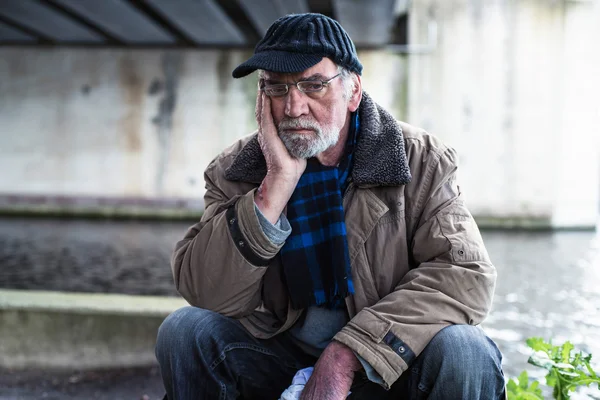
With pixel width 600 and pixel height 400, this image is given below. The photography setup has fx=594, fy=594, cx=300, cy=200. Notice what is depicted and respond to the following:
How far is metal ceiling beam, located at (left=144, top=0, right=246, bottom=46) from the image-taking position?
33.6ft

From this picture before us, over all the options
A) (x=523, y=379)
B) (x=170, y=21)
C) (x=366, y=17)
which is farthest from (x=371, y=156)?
(x=170, y=21)

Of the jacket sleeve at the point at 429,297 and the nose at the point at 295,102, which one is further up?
the nose at the point at 295,102

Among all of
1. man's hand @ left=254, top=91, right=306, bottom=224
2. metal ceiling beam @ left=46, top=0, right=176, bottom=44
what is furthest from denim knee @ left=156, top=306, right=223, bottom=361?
metal ceiling beam @ left=46, top=0, right=176, bottom=44

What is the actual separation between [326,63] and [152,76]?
42.8ft

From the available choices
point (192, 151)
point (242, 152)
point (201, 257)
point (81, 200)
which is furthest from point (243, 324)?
point (81, 200)

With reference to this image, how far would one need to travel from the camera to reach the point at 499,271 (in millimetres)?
7750

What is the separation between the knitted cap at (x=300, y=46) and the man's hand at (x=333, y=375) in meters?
0.93

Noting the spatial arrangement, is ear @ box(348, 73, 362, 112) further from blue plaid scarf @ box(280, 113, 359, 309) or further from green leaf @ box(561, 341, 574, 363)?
green leaf @ box(561, 341, 574, 363)

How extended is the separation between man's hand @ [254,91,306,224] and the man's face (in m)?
0.03

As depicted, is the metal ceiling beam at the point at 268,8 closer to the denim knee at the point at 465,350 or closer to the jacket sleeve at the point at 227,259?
the jacket sleeve at the point at 227,259

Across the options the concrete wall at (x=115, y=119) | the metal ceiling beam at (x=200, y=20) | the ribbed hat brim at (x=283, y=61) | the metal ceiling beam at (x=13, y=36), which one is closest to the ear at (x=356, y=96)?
the ribbed hat brim at (x=283, y=61)

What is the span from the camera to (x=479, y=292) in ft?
6.11

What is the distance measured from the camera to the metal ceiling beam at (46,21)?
1058cm

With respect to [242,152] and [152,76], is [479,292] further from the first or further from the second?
[152,76]
